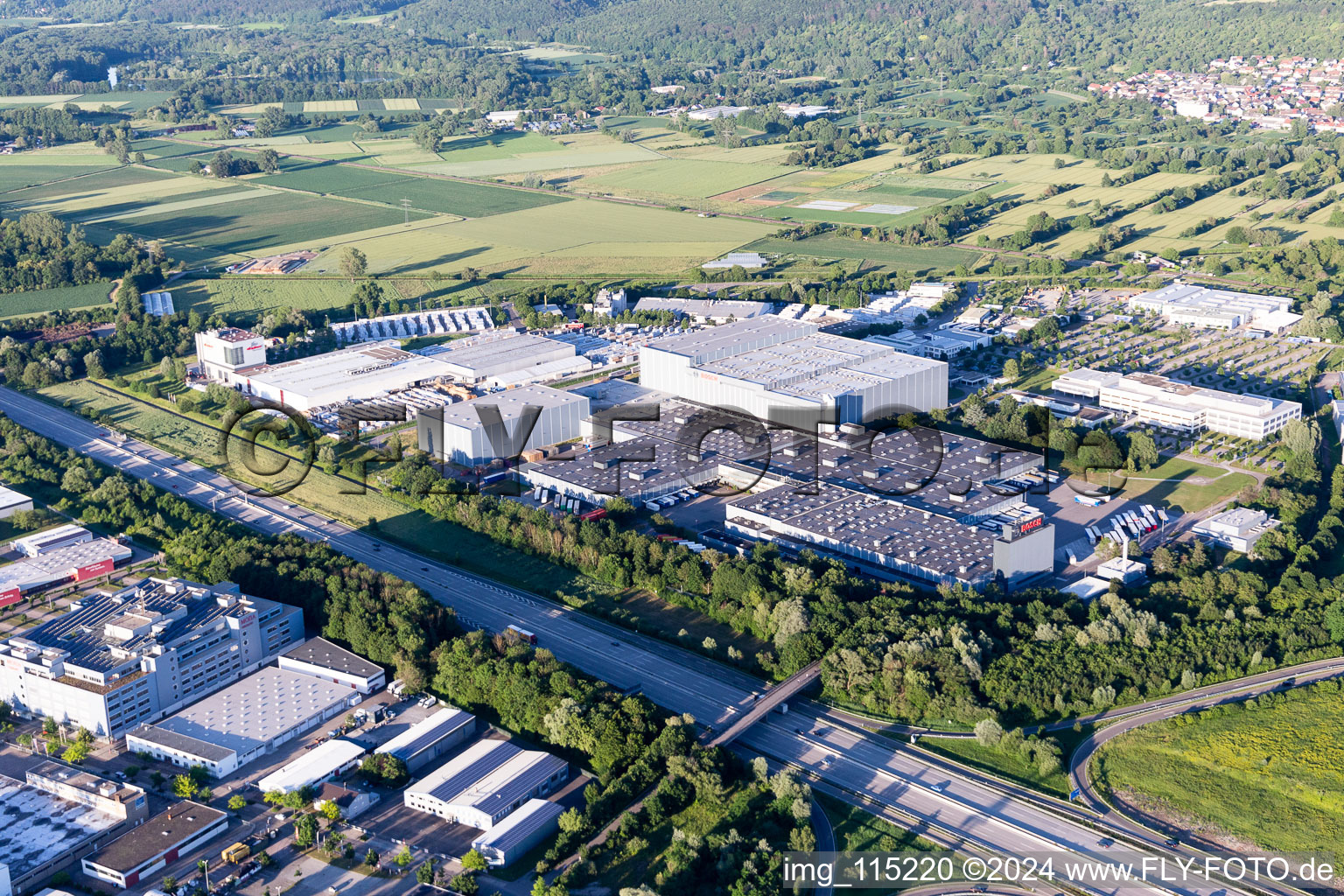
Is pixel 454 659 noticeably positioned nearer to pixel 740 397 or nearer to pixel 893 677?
pixel 893 677

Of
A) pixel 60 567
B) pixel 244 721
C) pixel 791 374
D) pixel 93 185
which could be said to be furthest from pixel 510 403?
pixel 93 185

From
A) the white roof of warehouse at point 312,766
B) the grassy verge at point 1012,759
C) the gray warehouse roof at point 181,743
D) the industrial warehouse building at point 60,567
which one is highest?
the industrial warehouse building at point 60,567

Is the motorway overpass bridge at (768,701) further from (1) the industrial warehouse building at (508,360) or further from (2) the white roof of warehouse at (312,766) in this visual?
(1) the industrial warehouse building at (508,360)

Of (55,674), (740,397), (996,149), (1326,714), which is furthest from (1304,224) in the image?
(55,674)

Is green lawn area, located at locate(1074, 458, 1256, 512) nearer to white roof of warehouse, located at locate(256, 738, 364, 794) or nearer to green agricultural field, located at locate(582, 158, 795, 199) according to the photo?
white roof of warehouse, located at locate(256, 738, 364, 794)

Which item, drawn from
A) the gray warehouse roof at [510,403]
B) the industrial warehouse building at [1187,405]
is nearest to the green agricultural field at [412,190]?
the gray warehouse roof at [510,403]
